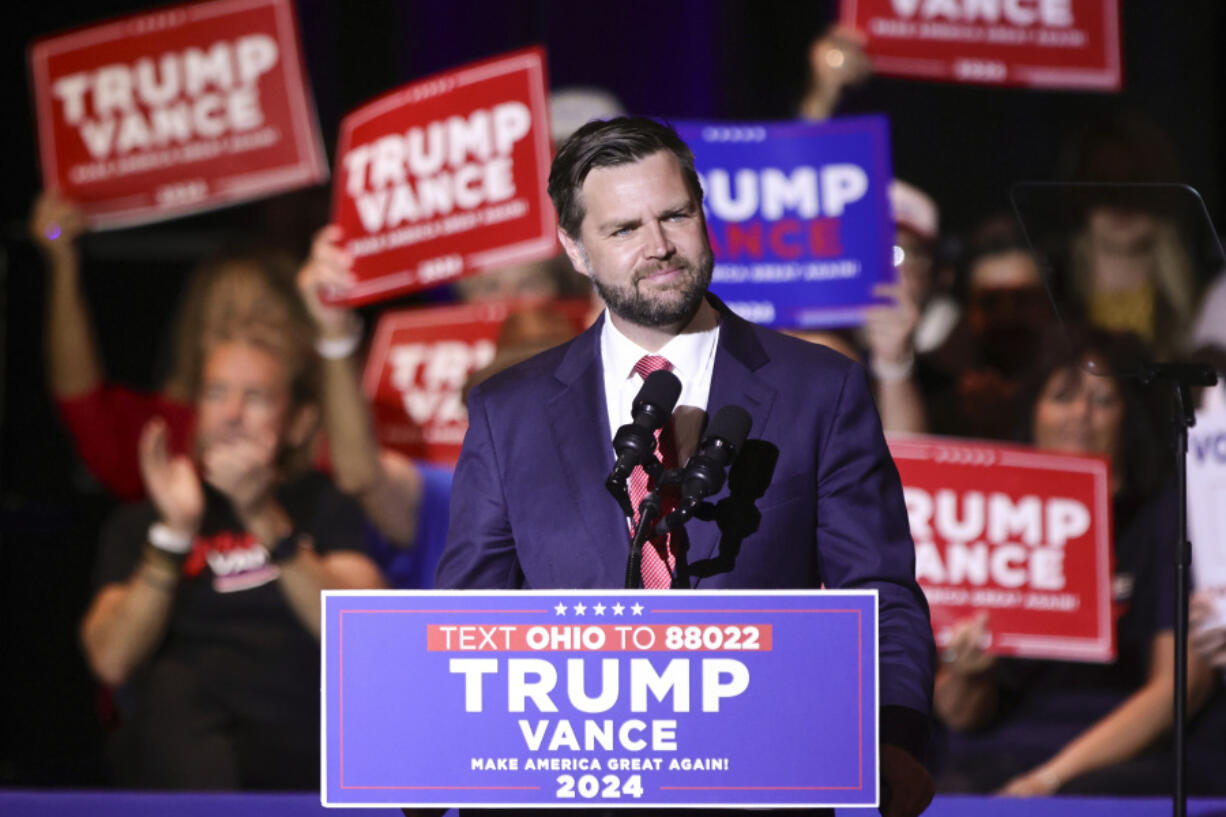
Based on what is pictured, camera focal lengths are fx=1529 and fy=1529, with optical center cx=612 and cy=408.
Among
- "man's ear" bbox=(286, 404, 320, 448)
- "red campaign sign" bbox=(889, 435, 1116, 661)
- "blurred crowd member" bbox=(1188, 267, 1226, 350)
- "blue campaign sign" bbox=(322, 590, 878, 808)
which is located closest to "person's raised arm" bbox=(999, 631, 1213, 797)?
"red campaign sign" bbox=(889, 435, 1116, 661)

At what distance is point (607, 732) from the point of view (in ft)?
4.90

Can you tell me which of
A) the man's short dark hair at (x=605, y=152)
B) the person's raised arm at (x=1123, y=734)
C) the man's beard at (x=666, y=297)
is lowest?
the person's raised arm at (x=1123, y=734)

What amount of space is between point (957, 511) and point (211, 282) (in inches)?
82.5

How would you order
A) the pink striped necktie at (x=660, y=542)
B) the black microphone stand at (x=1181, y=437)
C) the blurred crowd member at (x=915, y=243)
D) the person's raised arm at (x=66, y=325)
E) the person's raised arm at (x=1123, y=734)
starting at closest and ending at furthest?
the pink striped necktie at (x=660, y=542), the black microphone stand at (x=1181, y=437), the person's raised arm at (x=1123, y=734), the blurred crowd member at (x=915, y=243), the person's raised arm at (x=66, y=325)

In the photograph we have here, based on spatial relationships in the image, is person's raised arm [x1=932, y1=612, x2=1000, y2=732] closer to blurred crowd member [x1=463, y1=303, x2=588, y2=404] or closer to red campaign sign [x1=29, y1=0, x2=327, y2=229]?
blurred crowd member [x1=463, y1=303, x2=588, y2=404]

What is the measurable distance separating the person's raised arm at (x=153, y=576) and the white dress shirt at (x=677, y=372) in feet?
7.76

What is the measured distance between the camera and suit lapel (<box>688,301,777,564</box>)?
5.54ft

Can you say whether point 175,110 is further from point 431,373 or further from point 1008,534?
point 1008,534

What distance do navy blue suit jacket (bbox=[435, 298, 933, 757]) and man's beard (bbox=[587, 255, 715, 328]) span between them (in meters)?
0.08

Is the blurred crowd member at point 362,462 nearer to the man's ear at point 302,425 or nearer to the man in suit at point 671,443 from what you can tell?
the man's ear at point 302,425

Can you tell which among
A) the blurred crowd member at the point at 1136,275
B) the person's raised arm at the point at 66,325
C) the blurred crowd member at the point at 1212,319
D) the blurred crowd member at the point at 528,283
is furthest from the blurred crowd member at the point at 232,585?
the blurred crowd member at the point at 1212,319

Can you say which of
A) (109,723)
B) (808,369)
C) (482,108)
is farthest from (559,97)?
(808,369)

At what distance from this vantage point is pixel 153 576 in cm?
393

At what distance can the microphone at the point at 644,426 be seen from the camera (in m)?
1.51
